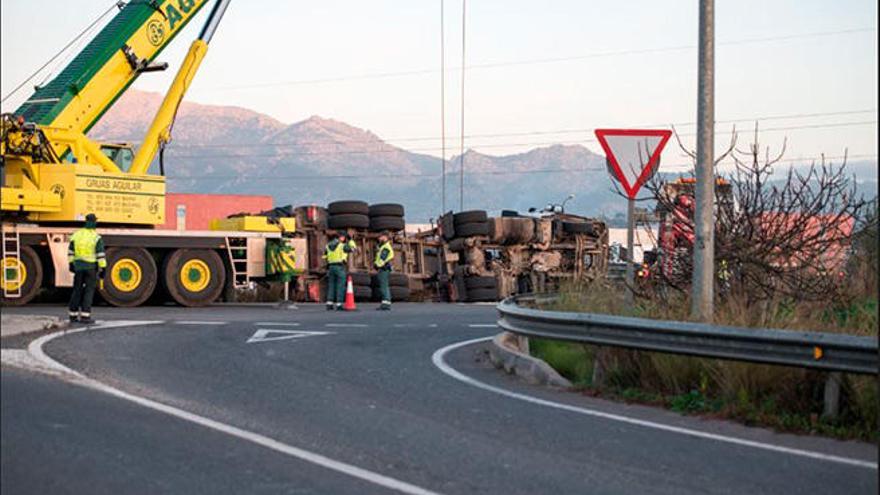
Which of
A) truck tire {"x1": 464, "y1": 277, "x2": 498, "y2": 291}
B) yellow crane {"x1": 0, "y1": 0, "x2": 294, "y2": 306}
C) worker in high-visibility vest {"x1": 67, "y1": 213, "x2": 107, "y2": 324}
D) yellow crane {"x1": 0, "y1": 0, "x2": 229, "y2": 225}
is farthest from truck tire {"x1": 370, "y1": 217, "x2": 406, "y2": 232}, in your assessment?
worker in high-visibility vest {"x1": 67, "y1": 213, "x2": 107, "y2": 324}

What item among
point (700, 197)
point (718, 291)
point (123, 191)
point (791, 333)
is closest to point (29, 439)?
point (791, 333)

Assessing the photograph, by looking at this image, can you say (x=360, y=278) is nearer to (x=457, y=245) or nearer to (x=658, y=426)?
(x=457, y=245)

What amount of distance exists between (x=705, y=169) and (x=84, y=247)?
9324mm

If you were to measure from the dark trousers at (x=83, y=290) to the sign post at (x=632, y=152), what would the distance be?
783cm

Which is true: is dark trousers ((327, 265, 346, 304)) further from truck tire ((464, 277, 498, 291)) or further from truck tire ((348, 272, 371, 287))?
truck tire ((464, 277, 498, 291))

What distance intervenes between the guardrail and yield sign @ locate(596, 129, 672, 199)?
202 centimetres

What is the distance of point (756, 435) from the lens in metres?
9.21

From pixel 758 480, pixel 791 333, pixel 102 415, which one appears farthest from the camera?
pixel 791 333

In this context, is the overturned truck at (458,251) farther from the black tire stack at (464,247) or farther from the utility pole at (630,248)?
the utility pole at (630,248)

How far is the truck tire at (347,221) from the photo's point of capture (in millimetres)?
28062

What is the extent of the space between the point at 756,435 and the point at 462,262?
20994 mm

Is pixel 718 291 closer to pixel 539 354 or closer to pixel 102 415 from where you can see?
pixel 539 354

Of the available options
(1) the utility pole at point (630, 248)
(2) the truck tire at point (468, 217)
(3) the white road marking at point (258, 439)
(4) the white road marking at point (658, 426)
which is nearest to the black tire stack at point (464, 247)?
(2) the truck tire at point (468, 217)

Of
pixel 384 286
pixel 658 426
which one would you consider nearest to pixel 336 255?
pixel 384 286
